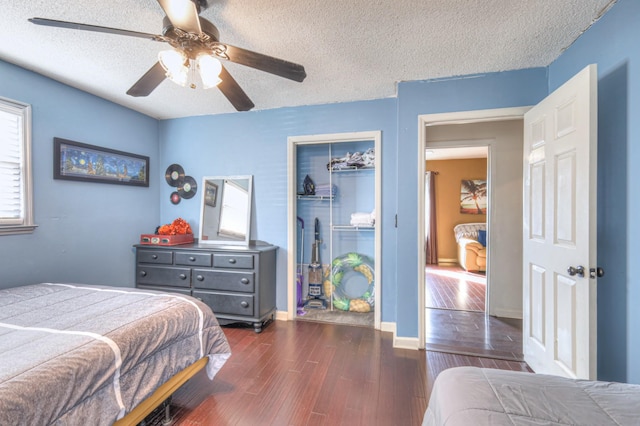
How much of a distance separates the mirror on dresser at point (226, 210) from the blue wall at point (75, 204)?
2.50ft

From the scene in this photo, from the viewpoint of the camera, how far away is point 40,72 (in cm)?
249

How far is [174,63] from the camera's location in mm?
1554

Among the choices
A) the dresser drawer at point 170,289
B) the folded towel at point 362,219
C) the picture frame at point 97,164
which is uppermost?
the picture frame at point 97,164

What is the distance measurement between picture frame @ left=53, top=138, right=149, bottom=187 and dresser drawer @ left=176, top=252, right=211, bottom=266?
1129 mm

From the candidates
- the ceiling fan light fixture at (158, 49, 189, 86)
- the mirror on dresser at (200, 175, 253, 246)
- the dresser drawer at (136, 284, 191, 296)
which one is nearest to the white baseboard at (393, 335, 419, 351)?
the mirror on dresser at (200, 175, 253, 246)

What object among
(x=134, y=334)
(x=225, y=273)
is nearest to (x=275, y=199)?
(x=225, y=273)

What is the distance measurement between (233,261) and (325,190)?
54.2 inches

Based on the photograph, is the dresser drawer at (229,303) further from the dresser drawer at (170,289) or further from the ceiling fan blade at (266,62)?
the ceiling fan blade at (266,62)

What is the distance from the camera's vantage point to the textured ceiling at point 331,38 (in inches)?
66.5

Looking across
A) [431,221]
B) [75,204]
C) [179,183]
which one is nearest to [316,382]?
[75,204]

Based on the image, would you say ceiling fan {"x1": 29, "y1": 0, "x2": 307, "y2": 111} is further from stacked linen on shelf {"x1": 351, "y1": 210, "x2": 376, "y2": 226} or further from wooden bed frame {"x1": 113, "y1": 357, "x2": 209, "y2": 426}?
stacked linen on shelf {"x1": 351, "y1": 210, "x2": 376, "y2": 226}

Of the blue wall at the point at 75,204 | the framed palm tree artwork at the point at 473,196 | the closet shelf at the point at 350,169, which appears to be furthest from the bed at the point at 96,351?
the framed palm tree artwork at the point at 473,196

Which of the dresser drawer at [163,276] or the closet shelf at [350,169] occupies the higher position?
the closet shelf at [350,169]

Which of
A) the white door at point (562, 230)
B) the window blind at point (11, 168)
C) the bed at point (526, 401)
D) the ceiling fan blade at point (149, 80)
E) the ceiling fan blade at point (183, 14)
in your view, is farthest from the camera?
the window blind at point (11, 168)
